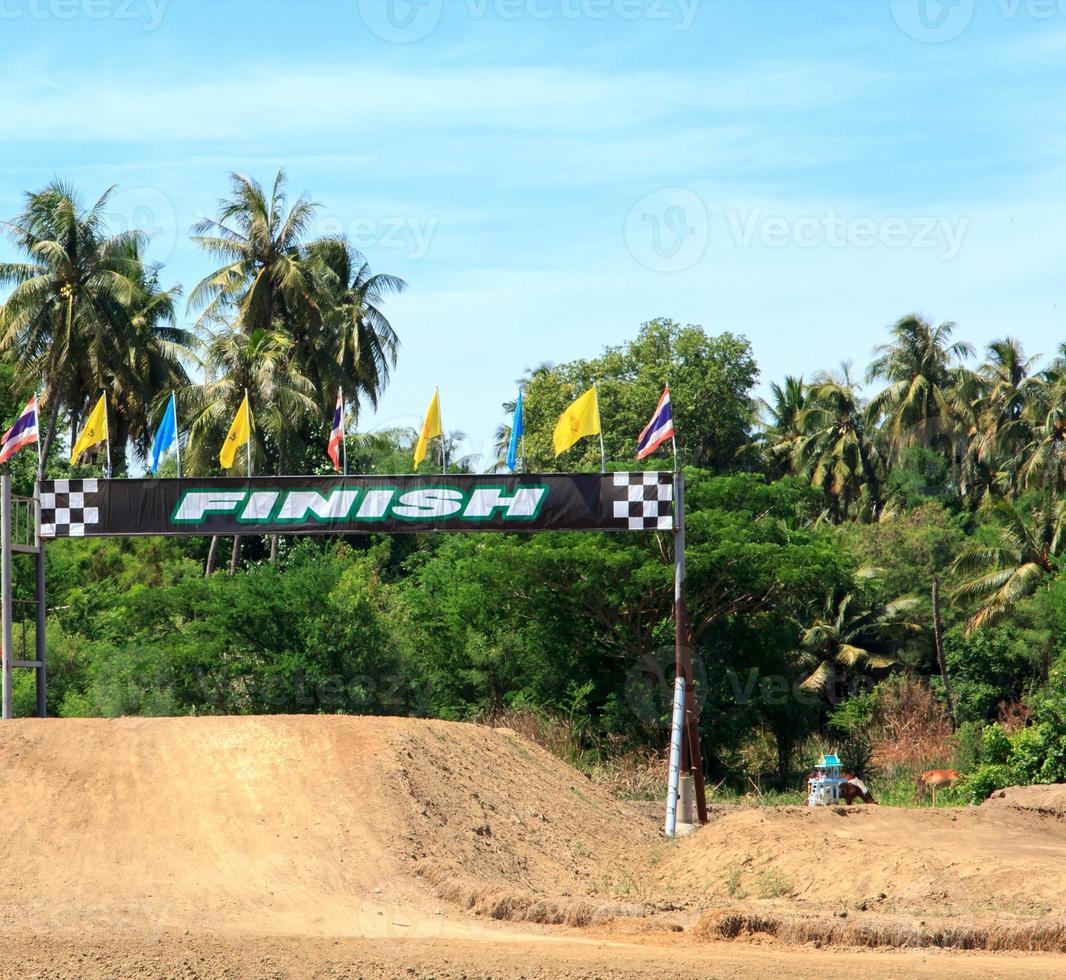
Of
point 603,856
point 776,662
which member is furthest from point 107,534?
point 776,662

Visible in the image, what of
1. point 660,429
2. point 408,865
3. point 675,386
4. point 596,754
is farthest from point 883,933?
point 675,386

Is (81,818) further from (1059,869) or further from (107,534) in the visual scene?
(1059,869)

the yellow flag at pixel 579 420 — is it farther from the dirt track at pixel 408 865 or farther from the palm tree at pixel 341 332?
the palm tree at pixel 341 332

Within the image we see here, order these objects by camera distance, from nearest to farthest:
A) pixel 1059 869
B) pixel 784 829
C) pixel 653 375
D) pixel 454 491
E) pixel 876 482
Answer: pixel 1059 869
pixel 784 829
pixel 454 491
pixel 653 375
pixel 876 482

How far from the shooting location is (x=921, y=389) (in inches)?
2174

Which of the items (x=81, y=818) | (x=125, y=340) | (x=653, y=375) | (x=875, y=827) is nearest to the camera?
(x=81, y=818)

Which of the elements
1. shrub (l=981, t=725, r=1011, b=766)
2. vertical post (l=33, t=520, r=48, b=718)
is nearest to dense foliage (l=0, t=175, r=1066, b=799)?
shrub (l=981, t=725, r=1011, b=766)

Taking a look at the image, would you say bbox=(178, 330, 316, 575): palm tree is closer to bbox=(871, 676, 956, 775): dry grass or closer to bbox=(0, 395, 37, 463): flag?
bbox=(0, 395, 37, 463): flag

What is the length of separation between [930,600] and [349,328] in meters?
21.8

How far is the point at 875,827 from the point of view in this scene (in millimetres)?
19125

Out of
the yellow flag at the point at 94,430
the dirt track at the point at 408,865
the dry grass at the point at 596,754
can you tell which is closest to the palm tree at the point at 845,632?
the dry grass at the point at 596,754

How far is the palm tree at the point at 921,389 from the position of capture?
5509cm

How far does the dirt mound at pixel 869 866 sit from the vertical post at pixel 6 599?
10319mm

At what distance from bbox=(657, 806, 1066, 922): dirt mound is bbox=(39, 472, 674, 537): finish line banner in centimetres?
505
